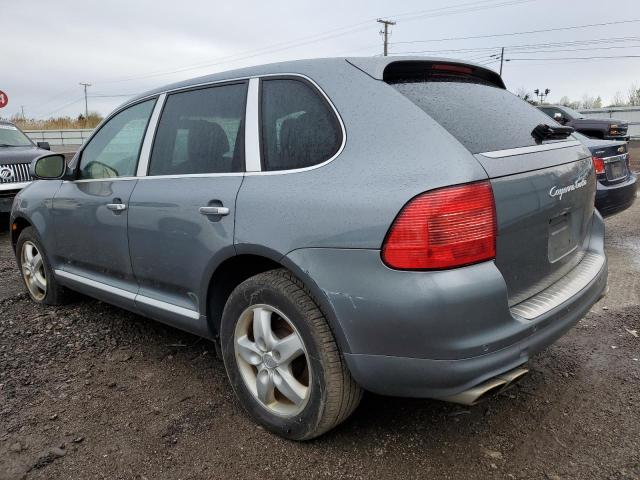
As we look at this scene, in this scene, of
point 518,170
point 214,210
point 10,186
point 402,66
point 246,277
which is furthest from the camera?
point 10,186

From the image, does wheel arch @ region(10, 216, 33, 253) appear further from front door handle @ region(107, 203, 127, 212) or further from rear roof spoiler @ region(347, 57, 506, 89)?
rear roof spoiler @ region(347, 57, 506, 89)

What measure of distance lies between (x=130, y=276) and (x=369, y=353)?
6.11 ft

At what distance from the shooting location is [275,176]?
2.44 metres

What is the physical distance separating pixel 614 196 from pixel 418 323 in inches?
190

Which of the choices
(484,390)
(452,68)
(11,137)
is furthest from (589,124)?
(484,390)

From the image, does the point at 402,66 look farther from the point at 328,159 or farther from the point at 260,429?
the point at 260,429

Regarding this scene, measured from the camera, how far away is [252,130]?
8.68 ft

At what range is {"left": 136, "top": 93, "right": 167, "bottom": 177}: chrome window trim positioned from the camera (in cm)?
324

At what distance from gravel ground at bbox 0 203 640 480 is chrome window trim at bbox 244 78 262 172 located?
4.30 feet

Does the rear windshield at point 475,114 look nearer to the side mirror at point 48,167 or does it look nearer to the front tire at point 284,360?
the front tire at point 284,360

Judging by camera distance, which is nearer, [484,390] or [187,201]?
[484,390]

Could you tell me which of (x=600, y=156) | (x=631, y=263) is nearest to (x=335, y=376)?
(x=631, y=263)

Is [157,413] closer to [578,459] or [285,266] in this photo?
[285,266]

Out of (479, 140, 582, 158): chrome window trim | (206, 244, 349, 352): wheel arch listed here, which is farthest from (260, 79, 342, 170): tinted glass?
(479, 140, 582, 158): chrome window trim
